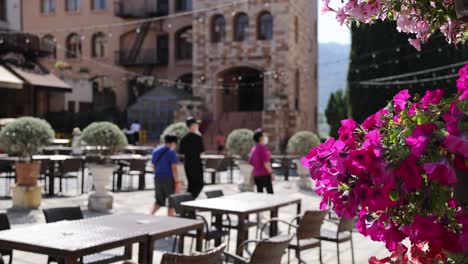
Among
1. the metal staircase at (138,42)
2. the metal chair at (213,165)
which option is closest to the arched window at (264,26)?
Answer: the metal staircase at (138,42)

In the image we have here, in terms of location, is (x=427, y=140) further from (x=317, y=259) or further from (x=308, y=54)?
(x=308, y=54)

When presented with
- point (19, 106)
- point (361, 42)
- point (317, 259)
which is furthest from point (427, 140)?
point (19, 106)

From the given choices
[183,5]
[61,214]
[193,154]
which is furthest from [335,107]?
[61,214]

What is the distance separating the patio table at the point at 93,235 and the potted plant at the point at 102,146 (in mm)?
5630

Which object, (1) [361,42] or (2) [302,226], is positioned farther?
(1) [361,42]

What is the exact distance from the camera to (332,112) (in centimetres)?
3694

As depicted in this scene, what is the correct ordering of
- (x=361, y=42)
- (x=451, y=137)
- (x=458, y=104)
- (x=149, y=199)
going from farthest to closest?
(x=361, y=42) < (x=149, y=199) < (x=458, y=104) < (x=451, y=137)

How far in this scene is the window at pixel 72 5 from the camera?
1607 inches

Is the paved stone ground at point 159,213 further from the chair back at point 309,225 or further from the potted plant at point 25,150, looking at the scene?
the chair back at point 309,225

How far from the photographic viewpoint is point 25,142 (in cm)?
1167

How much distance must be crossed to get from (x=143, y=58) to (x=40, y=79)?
984cm

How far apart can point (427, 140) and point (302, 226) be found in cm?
504

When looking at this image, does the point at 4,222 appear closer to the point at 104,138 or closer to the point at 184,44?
the point at 104,138

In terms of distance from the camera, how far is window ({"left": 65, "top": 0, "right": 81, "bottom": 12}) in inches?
1607
